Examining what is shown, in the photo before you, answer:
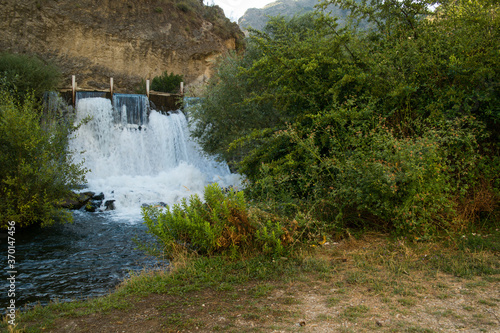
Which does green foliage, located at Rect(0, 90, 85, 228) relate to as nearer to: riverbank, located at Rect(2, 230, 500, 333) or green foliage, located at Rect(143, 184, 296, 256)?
green foliage, located at Rect(143, 184, 296, 256)

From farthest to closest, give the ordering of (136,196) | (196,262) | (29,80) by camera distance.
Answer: (29,80), (136,196), (196,262)

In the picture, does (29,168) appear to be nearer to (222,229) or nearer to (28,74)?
(222,229)

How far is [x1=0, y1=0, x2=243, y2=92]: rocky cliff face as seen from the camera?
84.2 ft

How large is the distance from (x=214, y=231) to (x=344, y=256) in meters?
1.73

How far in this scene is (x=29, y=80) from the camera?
17.2 metres

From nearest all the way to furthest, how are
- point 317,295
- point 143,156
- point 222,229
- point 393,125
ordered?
point 317,295
point 222,229
point 393,125
point 143,156

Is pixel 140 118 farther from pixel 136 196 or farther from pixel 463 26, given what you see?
pixel 463 26

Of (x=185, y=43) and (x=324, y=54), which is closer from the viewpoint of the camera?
(x=324, y=54)

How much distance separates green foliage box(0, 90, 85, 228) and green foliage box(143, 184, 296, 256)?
5.53 metres

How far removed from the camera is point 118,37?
29.3m

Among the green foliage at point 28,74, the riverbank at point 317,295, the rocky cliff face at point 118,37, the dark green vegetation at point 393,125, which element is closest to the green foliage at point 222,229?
the riverbank at point 317,295

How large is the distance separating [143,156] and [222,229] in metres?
13.6

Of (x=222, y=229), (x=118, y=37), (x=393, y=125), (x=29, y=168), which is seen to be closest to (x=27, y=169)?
(x=29, y=168)

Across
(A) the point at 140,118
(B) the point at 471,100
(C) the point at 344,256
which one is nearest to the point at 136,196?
(A) the point at 140,118
